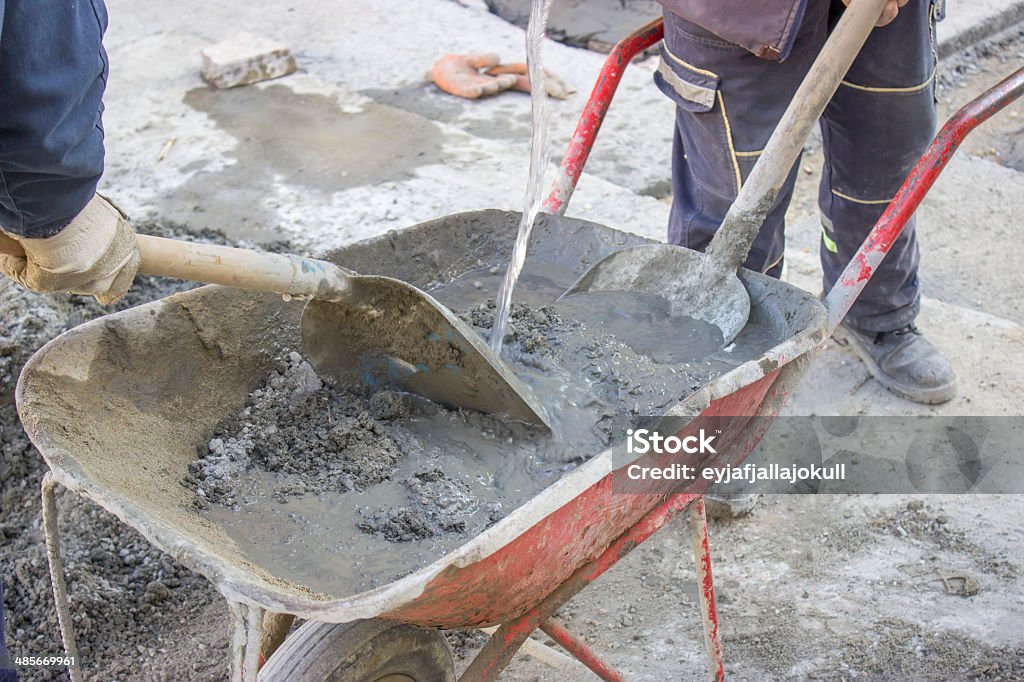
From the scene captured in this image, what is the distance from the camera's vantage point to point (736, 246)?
2094 mm

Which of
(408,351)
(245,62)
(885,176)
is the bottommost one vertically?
(245,62)

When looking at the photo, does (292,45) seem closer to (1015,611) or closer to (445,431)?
(445,431)

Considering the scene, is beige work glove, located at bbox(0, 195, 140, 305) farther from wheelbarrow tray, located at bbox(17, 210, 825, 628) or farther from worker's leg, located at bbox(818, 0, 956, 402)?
worker's leg, located at bbox(818, 0, 956, 402)

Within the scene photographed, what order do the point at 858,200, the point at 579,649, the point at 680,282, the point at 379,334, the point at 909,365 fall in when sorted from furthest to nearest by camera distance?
the point at 909,365 → the point at 858,200 → the point at 680,282 → the point at 379,334 → the point at 579,649

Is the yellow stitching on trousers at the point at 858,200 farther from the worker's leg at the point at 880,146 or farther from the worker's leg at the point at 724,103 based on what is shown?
the worker's leg at the point at 724,103

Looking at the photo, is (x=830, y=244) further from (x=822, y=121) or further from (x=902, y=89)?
(x=902, y=89)

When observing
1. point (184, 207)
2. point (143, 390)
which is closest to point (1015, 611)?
→ point (143, 390)

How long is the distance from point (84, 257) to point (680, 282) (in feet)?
4.16

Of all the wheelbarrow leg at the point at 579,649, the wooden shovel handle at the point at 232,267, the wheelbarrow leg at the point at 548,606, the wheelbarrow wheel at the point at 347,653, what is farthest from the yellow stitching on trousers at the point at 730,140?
the wheelbarrow wheel at the point at 347,653

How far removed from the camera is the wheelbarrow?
4.50 ft

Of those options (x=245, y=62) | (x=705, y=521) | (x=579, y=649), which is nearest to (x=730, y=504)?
(x=705, y=521)

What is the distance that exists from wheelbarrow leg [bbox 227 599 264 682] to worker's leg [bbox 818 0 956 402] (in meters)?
1.90

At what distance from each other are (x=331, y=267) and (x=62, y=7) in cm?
68

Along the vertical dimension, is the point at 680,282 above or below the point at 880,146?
below
